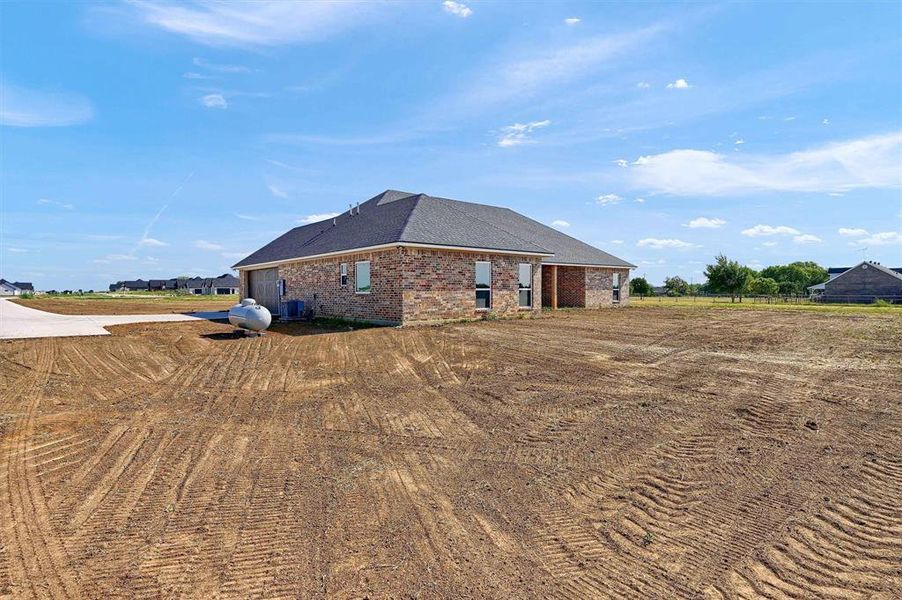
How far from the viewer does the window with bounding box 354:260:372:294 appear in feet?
63.0

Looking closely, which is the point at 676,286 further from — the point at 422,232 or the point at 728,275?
the point at 422,232

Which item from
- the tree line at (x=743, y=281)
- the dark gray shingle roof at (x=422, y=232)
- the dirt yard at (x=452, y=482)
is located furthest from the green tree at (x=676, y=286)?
the dirt yard at (x=452, y=482)

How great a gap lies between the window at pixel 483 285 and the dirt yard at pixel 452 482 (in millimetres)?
9945

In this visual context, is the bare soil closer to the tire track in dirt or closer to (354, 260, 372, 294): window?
(354, 260, 372, 294): window

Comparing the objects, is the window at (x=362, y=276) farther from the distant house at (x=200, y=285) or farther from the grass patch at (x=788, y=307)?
the distant house at (x=200, y=285)

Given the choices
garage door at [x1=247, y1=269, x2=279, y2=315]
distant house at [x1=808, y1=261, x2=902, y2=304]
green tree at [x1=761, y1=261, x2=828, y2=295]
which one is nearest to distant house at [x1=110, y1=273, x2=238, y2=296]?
garage door at [x1=247, y1=269, x2=279, y2=315]

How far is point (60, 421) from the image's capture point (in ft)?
22.1

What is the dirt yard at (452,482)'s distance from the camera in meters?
3.36

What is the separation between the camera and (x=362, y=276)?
64.2 ft

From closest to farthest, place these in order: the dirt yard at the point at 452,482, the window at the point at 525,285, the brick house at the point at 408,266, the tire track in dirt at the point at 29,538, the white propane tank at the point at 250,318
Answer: the tire track in dirt at the point at 29,538, the dirt yard at the point at 452,482, the white propane tank at the point at 250,318, the brick house at the point at 408,266, the window at the point at 525,285

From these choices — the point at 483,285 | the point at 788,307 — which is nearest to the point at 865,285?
the point at 788,307

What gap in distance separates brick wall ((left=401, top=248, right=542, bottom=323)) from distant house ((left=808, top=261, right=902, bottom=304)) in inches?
2134

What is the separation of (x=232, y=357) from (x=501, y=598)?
34.3 feet

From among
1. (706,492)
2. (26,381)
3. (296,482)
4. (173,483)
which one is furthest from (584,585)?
(26,381)
